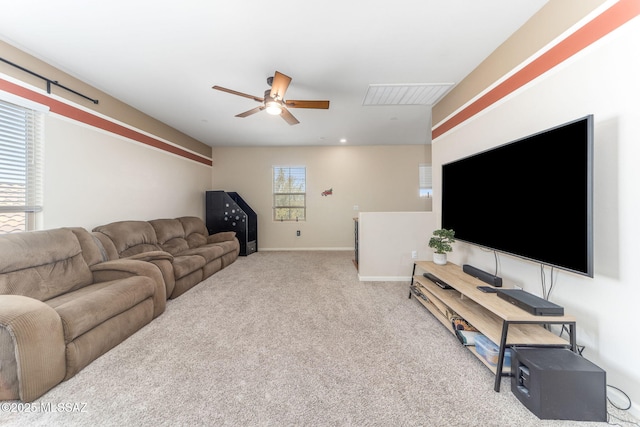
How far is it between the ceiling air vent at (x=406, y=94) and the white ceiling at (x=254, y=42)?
0.35 feet

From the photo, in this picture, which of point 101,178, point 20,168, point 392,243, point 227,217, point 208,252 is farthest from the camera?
point 227,217

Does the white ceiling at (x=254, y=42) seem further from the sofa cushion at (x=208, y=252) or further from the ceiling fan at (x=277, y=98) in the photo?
the sofa cushion at (x=208, y=252)

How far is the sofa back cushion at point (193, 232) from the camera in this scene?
4.39 metres

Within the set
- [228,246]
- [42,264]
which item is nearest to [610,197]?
[42,264]

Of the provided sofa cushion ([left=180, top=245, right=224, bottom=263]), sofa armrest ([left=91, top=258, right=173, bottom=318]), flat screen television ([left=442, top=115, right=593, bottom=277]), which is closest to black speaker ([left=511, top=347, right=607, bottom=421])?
flat screen television ([left=442, top=115, right=593, bottom=277])

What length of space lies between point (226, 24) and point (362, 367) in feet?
9.65

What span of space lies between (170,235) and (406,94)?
13.9 feet

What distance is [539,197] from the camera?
1.63 metres

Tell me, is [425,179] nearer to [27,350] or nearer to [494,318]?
[494,318]

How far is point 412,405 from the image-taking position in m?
1.39

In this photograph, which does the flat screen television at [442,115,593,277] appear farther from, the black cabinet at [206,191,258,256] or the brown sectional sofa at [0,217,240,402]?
the black cabinet at [206,191,258,256]

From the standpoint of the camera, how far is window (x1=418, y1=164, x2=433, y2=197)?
19.6 feet

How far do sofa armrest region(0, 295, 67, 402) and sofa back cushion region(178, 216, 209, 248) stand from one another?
2.89 m

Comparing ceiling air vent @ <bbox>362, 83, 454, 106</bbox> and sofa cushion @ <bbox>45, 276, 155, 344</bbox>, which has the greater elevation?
ceiling air vent @ <bbox>362, 83, 454, 106</bbox>
